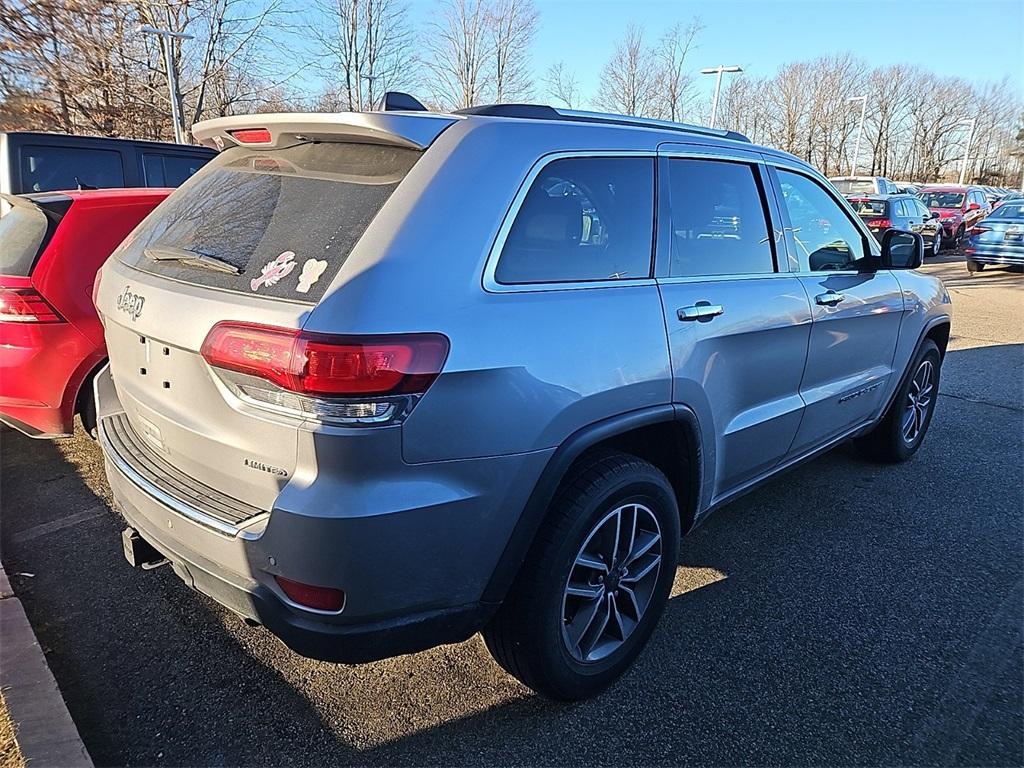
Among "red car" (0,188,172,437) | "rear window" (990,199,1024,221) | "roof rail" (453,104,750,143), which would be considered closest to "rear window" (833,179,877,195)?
"rear window" (990,199,1024,221)

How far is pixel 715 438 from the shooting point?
2807 mm

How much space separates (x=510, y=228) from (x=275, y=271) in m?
0.67

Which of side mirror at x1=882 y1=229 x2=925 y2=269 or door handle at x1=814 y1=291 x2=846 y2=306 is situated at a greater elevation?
side mirror at x1=882 y1=229 x2=925 y2=269

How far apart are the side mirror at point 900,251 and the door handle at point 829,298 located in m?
0.64

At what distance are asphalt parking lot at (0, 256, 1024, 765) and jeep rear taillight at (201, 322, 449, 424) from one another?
117 centimetres

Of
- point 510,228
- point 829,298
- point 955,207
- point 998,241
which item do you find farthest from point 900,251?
point 955,207

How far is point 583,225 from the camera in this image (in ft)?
7.79

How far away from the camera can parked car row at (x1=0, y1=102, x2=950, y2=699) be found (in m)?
1.82

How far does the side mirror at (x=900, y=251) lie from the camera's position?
3924mm

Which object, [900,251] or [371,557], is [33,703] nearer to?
[371,557]

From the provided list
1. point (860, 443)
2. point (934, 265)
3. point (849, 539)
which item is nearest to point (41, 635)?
point (849, 539)

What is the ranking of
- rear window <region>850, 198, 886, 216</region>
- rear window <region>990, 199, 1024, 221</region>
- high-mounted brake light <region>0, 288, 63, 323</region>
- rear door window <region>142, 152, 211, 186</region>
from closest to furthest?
high-mounted brake light <region>0, 288, 63, 323</region> < rear door window <region>142, 152, 211, 186</region> < rear window <region>990, 199, 1024, 221</region> < rear window <region>850, 198, 886, 216</region>

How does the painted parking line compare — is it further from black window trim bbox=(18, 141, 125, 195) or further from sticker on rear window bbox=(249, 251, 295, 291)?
black window trim bbox=(18, 141, 125, 195)

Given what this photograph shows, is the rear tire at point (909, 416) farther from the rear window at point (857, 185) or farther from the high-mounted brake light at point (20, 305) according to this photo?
the rear window at point (857, 185)
